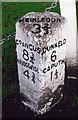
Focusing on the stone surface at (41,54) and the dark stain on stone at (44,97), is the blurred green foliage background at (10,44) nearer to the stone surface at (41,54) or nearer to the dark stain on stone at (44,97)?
the stone surface at (41,54)

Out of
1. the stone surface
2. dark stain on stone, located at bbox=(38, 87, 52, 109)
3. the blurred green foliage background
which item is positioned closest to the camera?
the stone surface

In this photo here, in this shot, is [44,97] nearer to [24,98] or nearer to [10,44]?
[24,98]

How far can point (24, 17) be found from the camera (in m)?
3.92

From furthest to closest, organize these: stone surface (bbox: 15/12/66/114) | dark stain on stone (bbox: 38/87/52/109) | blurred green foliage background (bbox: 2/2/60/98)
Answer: blurred green foliage background (bbox: 2/2/60/98)
dark stain on stone (bbox: 38/87/52/109)
stone surface (bbox: 15/12/66/114)

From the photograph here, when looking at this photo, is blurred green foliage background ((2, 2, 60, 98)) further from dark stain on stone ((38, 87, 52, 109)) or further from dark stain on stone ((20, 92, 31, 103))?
dark stain on stone ((38, 87, 52, 109))

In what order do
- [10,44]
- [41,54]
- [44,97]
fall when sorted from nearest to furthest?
[41,54] < [44,97] < [10,44]

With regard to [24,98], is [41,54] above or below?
above

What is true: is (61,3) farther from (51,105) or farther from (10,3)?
(51,105)

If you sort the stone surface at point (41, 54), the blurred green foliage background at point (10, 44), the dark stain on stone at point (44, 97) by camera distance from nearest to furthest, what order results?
the stone surface at point (41, 54) → the dark stain on stone at point (44, 97) → the blurred green foliage background at point (10, 44)

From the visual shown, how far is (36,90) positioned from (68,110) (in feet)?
1.47

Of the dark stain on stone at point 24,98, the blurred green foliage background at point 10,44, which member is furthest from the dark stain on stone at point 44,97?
the blurred green foliage background at point 10,44

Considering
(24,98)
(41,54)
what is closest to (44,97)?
(24,98)

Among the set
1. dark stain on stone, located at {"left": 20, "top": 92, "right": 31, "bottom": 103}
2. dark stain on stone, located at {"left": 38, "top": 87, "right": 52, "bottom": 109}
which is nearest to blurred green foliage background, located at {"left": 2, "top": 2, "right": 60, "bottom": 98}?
dark stain on stone, located at {"left": 20, "top": 92, "right": 31, "bottom": 103}

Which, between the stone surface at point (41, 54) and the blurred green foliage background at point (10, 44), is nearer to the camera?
the stone surface at point (41, 54)
